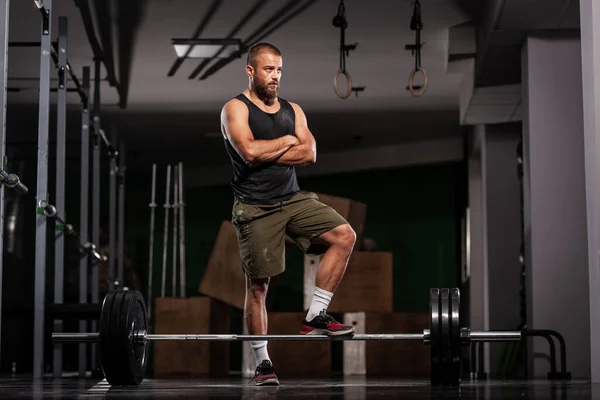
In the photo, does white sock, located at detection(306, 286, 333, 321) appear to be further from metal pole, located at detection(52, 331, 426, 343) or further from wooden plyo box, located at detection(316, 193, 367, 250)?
wooden plyo box, located at detection(316, 193, 367, 250)

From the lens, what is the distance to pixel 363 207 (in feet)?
26.3

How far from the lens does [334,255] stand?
3.83 m

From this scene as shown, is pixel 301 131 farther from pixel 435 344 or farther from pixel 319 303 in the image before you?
pixel 435 344

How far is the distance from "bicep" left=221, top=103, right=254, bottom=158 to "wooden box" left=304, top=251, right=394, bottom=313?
4.29 metres

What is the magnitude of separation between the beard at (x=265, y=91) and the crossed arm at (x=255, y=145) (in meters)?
0.08

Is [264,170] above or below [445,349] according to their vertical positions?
above

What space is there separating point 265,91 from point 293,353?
4478 mm

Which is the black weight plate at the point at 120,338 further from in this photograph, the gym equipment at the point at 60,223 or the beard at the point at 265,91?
the gym equipment at the point at 60,223

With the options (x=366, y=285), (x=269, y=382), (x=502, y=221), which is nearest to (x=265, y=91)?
(x=269, y=382)

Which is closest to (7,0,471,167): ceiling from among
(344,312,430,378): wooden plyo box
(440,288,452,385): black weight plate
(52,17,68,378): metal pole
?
(52,17,68,378): metal pole

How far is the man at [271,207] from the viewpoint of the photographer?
3.77 m

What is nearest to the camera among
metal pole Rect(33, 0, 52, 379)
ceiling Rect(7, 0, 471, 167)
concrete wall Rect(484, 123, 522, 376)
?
metal pole Rect(33, 0, 52, 379)

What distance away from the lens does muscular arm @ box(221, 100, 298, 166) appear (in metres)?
3.72

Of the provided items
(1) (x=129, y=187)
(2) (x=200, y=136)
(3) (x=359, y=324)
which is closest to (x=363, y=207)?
(3) (x=359, y=324)
